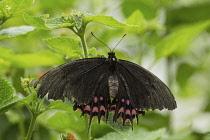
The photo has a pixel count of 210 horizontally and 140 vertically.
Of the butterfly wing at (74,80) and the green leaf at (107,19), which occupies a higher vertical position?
the green leaf at (107,19)

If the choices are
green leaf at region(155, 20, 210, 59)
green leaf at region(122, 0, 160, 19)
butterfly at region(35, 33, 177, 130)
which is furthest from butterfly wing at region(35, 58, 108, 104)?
green leaf at region(122, 0, 160, 19)

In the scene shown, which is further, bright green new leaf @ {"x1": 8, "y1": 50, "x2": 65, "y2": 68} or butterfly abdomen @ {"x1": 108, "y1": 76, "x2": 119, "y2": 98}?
bright green new leaf @ {"x1": 8, "y1": 50, "x2": 65, "y2": 68}

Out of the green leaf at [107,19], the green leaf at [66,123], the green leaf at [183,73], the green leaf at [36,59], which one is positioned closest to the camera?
the green leaf at [107,19]

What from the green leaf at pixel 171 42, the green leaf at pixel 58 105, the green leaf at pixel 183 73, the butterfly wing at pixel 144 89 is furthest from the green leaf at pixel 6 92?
the green leaf at pixel 183 73

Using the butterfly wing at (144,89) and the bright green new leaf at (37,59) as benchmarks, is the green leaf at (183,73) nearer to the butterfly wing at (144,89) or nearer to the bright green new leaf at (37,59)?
the bright green new leaf at (37,59)

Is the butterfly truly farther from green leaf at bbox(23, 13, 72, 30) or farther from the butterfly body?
green leaf at bbox(23, 13, 72, 30)

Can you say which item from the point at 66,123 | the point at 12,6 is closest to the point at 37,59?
the point at 66,123

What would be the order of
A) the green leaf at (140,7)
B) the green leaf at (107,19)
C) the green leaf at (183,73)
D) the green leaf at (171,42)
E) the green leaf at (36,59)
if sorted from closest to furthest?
the green leaf at (107,19) < the green leaf at (36,59) < the green leaf at (171,42) < the green leaf at (140,7) < the green leaf at (183,73)
